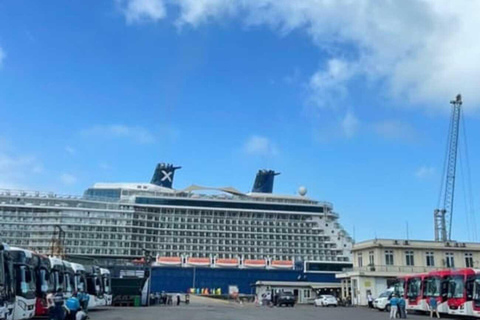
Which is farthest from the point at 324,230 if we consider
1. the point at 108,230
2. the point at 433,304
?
the point at 433,304

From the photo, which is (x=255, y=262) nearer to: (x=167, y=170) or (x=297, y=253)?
(x=297, y=253)

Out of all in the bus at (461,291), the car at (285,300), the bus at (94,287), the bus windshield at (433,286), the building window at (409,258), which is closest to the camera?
the bus at (461,291)

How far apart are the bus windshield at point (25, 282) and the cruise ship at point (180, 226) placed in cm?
7497

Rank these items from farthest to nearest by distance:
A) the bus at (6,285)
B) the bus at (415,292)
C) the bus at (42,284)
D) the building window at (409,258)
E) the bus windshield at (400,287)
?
the building window at (409,258), the bus windshield at (400,287), the bus at (415,292), the bus at (42,284), the bus at (6,285)

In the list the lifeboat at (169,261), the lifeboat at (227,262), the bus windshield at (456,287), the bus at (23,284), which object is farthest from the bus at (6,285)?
the lifeboat at (227,262)

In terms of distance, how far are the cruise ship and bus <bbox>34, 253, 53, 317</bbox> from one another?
71701 mm

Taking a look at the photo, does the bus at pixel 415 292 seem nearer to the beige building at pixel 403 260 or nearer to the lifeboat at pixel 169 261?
the beige building at pixel 403 260

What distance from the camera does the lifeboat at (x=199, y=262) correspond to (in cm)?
9425

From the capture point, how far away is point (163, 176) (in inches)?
4592

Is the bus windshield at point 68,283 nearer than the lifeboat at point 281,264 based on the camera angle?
Yes

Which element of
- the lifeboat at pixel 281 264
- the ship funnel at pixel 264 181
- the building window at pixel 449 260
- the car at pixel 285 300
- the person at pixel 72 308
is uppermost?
the ship funnel at pixel 264 181

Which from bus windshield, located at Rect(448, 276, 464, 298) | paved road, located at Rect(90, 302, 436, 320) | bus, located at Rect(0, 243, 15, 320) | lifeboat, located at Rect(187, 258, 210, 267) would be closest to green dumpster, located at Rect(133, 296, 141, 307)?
paved road, located at Rect(90, 302, 436, 320)

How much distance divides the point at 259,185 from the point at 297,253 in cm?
2218

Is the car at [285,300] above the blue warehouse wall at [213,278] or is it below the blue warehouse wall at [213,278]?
below
